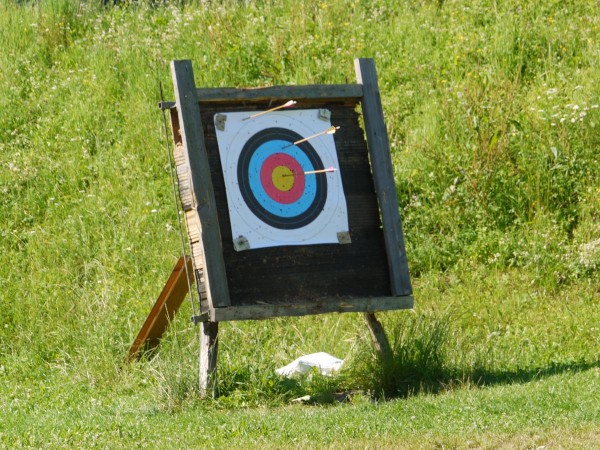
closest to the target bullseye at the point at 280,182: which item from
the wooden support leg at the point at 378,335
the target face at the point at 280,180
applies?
the target face at the point at 280,180

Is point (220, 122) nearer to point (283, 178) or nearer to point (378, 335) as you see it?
point (283, 178)

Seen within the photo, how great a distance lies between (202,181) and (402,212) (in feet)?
14.3

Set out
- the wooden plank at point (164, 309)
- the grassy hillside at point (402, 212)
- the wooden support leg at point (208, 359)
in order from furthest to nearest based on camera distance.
→ the wooden plank at point (164, 309) → the wooden support leg at point (208, 359) → the grassy hillside at point (402, 212)

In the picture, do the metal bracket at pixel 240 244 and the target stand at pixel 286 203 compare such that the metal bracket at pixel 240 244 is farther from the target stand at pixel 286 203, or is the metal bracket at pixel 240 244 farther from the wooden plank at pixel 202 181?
the wooden plank at pixel 202 181

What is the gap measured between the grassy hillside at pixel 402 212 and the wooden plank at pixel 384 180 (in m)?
0.53

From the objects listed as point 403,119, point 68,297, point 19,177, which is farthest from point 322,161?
point 19,177

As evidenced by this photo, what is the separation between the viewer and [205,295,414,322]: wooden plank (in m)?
7.39

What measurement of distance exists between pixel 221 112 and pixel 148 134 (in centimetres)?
541

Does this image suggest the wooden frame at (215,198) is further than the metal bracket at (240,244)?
No

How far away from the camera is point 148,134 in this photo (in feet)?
43.1

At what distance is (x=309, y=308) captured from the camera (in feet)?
24.9

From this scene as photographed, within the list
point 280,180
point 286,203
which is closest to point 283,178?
point 280,180

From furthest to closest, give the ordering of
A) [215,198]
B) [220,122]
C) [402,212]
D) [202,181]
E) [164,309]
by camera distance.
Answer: [402,212], [164,309], [220,122], [215,198], [202,181]

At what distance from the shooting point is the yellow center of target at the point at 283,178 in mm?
8109
